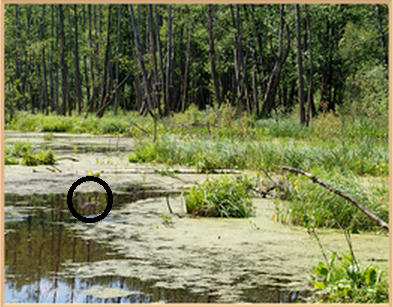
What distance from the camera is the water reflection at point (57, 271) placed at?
414cm

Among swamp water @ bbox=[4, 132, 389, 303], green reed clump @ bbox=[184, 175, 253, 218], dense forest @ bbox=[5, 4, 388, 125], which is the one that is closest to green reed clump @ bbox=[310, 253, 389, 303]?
swamp water @ bbox=[4, 132, 389, 303]

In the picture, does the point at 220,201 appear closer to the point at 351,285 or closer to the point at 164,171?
the point at 351,285

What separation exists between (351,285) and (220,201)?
3.50m

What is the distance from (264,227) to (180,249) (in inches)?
55.9

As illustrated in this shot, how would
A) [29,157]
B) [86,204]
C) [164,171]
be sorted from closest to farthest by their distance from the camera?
[86,204], [164,171], [29,157]

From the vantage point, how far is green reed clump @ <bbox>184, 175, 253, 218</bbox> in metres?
7.38

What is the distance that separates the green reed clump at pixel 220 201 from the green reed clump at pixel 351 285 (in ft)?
10.1

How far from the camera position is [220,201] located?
7.47 meters

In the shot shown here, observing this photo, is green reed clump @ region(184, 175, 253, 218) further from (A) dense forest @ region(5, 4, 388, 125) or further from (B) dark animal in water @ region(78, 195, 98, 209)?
(A) dense forest @ region(5, 4, 388, 125)

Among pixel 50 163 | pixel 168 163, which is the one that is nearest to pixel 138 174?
pixel 168 163

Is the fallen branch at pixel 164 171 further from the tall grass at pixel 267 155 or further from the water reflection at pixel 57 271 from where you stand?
the water reflection at pixel 57 271

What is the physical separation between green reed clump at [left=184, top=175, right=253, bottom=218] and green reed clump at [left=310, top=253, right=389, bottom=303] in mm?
3069

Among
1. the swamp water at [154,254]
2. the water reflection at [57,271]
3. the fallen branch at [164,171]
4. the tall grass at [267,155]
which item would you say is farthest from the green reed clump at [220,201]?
the fallen branch at [164,171]

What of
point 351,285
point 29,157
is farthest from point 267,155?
point 351,285
